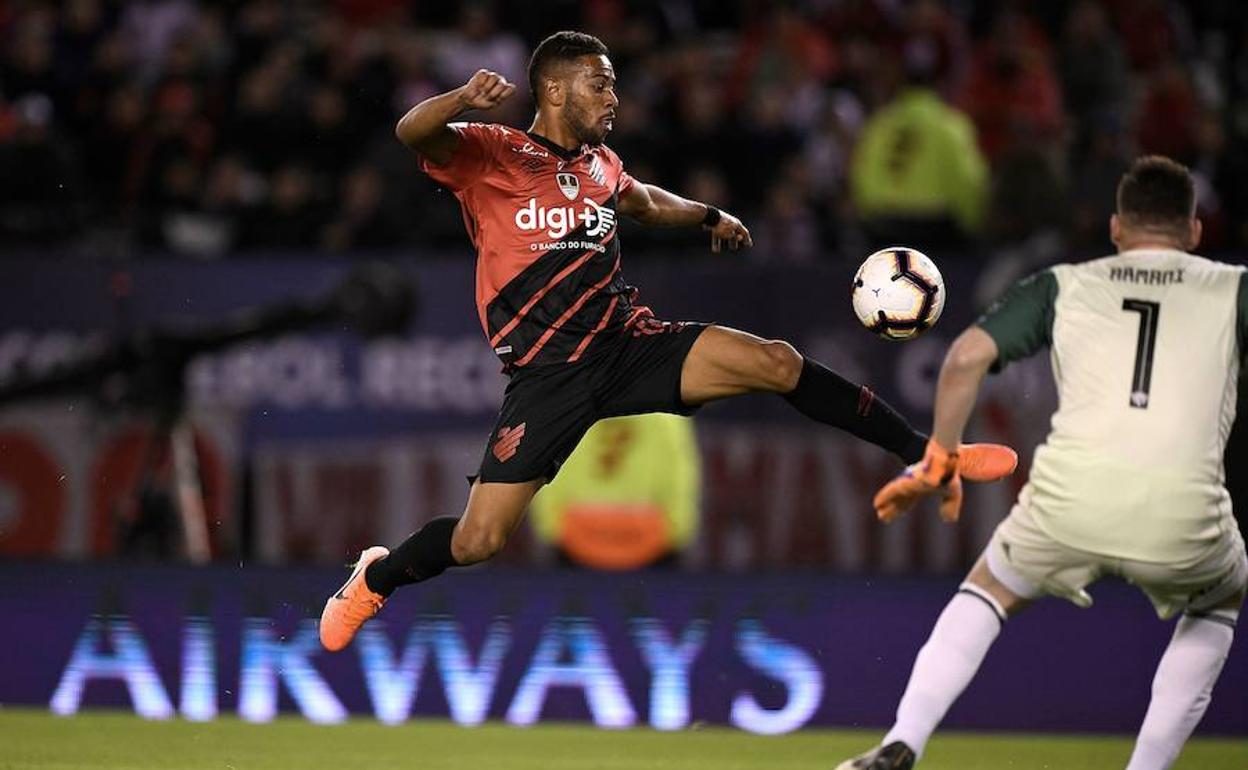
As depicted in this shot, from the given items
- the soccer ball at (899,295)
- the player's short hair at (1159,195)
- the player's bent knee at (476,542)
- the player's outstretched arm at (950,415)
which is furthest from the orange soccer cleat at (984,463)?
the player's bent knee at (476,542)

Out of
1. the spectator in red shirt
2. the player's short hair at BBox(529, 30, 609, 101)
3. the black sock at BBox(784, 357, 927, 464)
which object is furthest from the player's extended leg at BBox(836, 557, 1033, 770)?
the spectator in red shirt

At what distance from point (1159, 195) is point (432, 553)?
2.69 metres

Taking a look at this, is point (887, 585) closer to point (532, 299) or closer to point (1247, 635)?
point (1247, 635)

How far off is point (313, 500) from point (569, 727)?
3402 millimetres

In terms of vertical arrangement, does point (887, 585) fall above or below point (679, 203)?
below

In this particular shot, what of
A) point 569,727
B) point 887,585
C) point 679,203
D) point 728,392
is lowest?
point 569,727

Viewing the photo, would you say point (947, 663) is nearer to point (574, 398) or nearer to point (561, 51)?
point (574, 398)

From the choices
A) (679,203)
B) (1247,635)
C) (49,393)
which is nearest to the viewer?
(679,203)

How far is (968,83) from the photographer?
13.7 meters

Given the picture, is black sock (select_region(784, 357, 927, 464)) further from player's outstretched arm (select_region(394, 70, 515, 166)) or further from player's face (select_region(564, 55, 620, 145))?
player's outstretched arm (select_region(394, 70, 515, 166))

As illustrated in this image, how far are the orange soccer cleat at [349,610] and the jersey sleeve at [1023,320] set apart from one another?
252cm

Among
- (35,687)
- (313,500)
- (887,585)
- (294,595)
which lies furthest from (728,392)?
(313,500)

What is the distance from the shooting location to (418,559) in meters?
7.30

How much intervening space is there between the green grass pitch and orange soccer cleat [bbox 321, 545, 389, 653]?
1.43 feet
